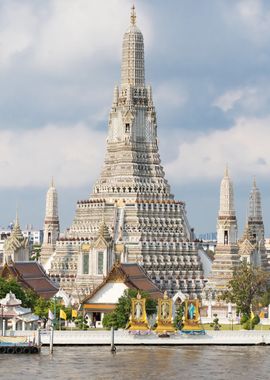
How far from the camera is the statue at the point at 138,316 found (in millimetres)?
96938

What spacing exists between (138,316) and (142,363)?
45.3ft

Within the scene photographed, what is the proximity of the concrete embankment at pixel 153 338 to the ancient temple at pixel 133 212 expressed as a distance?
1123 inches

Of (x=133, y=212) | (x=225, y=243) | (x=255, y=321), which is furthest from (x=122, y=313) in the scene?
(x=225, y=243)

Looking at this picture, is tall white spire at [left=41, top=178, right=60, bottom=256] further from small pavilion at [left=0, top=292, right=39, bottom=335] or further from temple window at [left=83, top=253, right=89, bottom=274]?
small pavilion at [left=0, top=292, right=39, bottom=335]

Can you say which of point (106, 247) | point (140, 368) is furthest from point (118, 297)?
point (140, 368)

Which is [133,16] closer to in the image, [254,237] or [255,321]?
[254,237]

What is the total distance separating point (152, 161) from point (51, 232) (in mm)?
18763

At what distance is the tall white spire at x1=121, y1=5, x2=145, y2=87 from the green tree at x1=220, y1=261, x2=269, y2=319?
77.9ft

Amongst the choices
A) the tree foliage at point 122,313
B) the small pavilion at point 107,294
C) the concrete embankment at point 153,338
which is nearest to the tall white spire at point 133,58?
the small pavilion at point 107,294

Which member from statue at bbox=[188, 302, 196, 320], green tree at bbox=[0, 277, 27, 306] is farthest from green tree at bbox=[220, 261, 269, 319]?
green tree at bbox=[0, 277, 27, 306]

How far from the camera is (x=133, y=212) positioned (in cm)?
13075

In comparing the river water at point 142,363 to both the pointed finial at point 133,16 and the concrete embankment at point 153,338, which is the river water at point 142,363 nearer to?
the concrete embankment at point 153,338

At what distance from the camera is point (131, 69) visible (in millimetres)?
134250

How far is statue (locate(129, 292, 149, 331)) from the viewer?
9694cm
